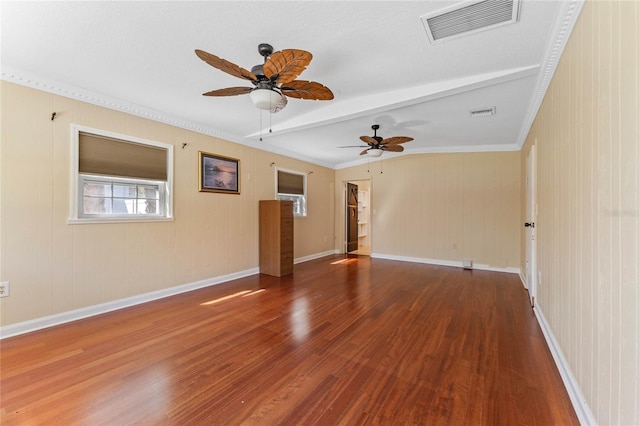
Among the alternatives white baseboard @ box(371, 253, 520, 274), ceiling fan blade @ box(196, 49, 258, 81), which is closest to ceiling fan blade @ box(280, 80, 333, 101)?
ceiling fan blade @ box(196, 49, 258, 81)

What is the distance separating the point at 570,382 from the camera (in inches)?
67.4

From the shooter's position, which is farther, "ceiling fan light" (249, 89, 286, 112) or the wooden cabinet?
the wooden cabinet

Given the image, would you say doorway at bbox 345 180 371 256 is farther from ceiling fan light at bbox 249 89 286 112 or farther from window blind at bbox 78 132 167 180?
ceiling fan light at bbox 249 89 286 112

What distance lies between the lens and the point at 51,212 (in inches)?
107

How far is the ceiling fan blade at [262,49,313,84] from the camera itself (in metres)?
1.73

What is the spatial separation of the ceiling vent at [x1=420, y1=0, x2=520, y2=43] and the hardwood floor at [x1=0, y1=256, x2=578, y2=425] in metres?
2.53

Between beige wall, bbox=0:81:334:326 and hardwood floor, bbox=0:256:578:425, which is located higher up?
beige wall, bbox=0:81:334:326

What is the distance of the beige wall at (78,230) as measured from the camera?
252 centimetres

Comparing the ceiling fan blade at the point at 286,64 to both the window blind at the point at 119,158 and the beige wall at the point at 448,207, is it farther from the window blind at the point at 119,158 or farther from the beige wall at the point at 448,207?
the beige wall at the point at 448,207

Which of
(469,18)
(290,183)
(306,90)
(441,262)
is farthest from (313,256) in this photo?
(469,18)

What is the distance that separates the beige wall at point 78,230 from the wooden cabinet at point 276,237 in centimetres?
49

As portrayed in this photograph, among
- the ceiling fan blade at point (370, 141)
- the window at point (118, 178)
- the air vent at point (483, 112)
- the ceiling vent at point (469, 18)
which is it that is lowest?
the window at point (118, 178)

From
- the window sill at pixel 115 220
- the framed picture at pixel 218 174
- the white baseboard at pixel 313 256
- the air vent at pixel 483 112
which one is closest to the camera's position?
the window sill at pixel 115 220

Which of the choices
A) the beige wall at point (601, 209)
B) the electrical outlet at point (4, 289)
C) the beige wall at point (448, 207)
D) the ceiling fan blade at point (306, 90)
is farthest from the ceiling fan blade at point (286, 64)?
the beige wall at point (448, 207)
